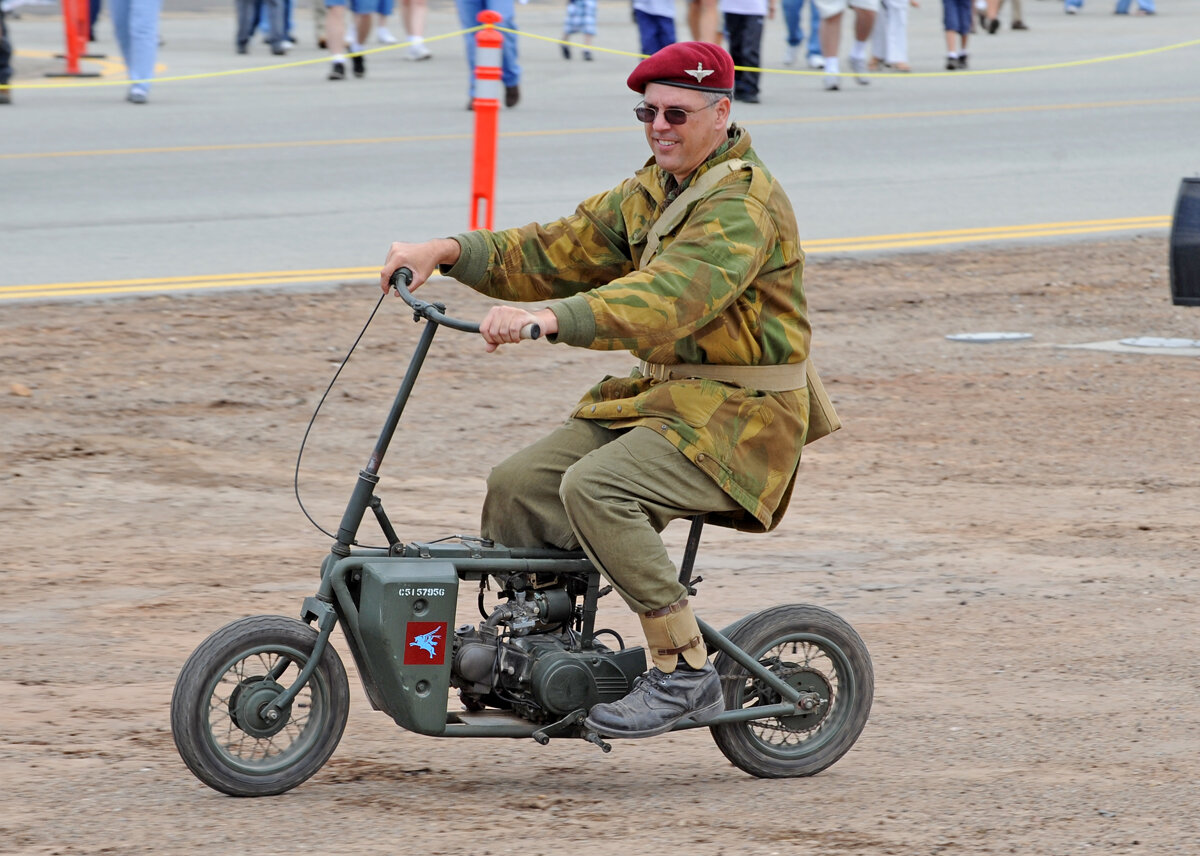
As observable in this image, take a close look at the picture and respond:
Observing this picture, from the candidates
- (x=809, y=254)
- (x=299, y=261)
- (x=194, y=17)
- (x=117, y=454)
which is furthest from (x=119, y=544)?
(x=194, y=17)

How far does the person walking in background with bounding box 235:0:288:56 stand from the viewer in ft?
72.8

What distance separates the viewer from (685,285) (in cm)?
411

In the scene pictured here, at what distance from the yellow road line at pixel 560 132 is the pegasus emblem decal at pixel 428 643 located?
11.3 m

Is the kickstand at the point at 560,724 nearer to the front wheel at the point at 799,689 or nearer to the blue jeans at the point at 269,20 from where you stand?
the front wheel at the point at 799,689

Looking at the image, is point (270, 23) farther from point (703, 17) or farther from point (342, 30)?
point (703, 17)

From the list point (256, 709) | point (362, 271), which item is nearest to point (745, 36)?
point (362, 271)

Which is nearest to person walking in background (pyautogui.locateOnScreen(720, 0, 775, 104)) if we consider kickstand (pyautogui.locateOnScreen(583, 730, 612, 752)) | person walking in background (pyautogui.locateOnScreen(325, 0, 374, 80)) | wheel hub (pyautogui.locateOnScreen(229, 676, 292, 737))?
person walking in background (pyautogui.locateOnScreen(325, 0, 374, 80))

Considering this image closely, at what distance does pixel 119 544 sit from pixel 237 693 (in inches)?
99.8

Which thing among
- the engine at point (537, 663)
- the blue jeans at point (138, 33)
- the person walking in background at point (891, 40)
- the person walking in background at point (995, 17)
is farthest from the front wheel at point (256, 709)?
the person walking in background at point (995, 17)

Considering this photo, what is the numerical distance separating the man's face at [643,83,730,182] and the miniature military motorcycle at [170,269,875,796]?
64 cm

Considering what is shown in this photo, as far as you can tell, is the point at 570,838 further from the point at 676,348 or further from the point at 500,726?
the point at 676,348

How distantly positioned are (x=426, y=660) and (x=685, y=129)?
1372 millimetres

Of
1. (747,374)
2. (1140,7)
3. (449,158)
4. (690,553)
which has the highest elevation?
(1140,7)

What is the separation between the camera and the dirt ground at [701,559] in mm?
4312
